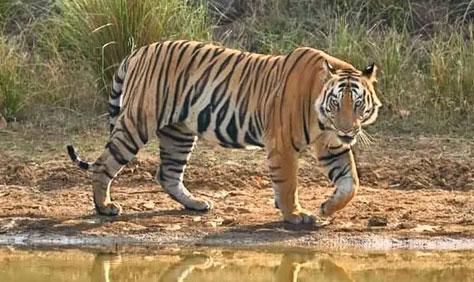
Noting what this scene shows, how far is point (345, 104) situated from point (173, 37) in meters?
4.19

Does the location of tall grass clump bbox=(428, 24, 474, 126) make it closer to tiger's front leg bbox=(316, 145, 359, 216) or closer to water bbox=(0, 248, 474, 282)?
tiger's front leg bbox=(316, 145, 359, 216)

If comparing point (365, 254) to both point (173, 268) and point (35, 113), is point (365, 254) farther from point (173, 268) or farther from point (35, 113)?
point (35, 113)

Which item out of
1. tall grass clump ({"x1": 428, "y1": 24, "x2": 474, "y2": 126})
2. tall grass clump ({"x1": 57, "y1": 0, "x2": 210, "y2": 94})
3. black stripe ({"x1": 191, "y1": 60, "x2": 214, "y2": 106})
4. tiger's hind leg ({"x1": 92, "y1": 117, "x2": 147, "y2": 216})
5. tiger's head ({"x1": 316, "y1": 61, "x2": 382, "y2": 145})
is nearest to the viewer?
tiger's head ({"x1": 316, "y1": 61, "x2": 382, "y2": 145})

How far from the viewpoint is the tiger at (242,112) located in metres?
8.19

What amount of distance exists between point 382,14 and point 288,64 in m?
5.77

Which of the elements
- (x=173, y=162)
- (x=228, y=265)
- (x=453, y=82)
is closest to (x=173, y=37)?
(x=453, y=82)

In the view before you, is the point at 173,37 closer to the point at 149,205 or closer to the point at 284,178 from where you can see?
the point at 149,205

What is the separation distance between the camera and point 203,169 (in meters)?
10.2

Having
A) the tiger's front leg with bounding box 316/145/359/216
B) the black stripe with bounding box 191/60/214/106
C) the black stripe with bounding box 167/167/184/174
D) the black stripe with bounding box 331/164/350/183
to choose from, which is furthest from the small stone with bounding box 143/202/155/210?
the black stripe with bounding box 331/164/350/183

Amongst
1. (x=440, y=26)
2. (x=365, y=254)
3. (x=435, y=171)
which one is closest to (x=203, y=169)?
(x=435, y=171)

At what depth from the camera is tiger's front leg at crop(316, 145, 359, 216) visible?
8320 millimetres

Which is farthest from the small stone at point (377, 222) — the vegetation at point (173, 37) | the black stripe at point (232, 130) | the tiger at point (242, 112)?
the vegetation at point (173, 37)

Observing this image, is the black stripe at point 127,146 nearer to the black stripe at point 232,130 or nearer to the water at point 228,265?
the black stripe at point 232,130

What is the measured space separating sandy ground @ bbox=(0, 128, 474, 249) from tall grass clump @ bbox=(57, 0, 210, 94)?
0.95 metres
